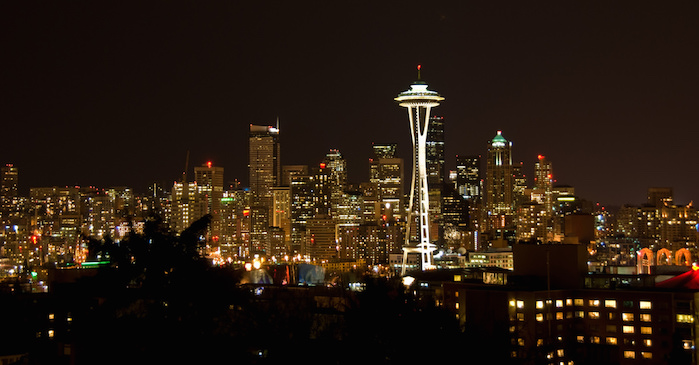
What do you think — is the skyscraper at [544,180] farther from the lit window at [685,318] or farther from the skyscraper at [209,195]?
the lit window at [685,318]

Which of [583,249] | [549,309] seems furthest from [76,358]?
[583,249]

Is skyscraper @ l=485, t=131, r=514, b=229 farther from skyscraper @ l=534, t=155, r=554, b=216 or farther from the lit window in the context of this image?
the lit window

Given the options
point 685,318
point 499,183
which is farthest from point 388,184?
point 685,318

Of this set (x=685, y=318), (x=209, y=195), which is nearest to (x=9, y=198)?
(x=209, y=195)

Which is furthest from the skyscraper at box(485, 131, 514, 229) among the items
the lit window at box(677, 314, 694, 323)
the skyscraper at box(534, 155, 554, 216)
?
the lit window at box(677, 314, 694, 323)

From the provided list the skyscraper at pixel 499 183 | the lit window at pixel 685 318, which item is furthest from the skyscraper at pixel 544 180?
the lit window at pixel 685 318

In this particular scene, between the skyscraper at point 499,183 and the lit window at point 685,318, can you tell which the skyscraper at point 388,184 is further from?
the lit window at point 685,318

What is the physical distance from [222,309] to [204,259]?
33.5 inches

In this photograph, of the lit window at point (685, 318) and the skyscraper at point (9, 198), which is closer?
the lit window at point (685, 318)

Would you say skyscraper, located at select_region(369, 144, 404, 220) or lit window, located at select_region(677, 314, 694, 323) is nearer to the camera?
lit window, located at select_region(677, 314, 694, 323)

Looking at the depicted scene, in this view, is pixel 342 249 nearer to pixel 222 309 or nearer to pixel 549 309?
pixel 549 309

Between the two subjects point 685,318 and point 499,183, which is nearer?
point 685,318

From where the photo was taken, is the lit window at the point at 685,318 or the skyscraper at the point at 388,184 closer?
the lit window at the point at 685,318

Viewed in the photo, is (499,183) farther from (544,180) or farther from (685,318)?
(685,318)
